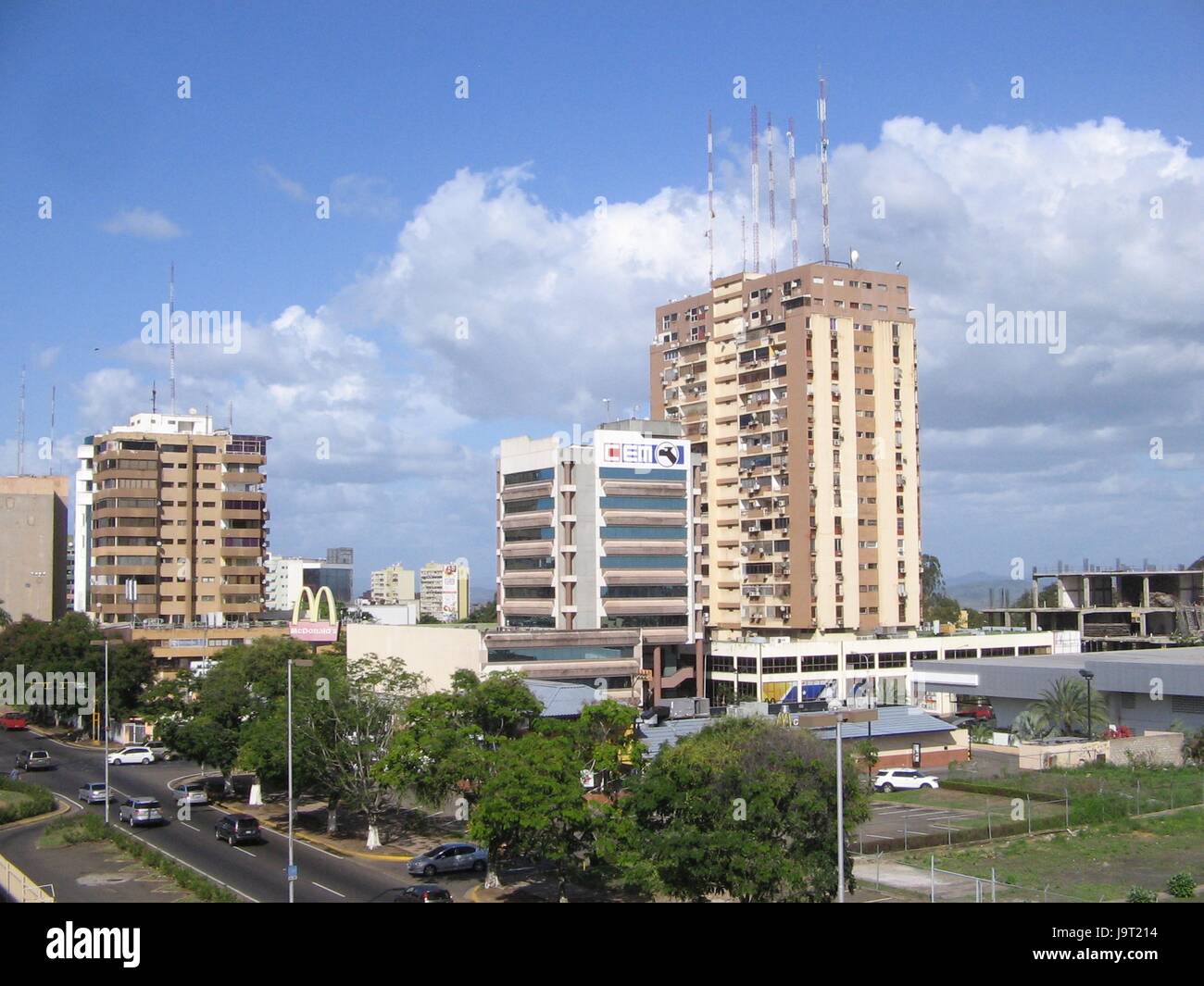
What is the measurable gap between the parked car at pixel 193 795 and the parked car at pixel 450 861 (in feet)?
46.1

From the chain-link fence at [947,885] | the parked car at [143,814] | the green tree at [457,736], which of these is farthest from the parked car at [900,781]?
the parked car at [143,814]

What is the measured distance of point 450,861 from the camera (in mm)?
31531

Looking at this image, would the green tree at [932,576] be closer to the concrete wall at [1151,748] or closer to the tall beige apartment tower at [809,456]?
the tall beige apartment tower at [809,456]

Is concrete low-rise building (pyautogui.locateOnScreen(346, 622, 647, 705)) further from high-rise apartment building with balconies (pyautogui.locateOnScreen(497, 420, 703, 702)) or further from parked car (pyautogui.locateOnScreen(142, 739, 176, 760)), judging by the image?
parked car (pyautogui.locateOnScreen(142, 739, 176, 760))

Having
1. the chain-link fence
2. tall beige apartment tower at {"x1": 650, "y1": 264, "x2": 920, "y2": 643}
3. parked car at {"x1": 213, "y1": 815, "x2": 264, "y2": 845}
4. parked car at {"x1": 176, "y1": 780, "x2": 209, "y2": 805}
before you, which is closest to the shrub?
the chain-link fence

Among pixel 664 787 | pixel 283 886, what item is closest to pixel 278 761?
pixel 283 886

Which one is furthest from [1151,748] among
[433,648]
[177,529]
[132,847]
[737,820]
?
[177,529]

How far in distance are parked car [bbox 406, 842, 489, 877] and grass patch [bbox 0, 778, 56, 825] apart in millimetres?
18345

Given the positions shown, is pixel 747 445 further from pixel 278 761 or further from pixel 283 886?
pixel 283 886

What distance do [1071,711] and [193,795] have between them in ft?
127

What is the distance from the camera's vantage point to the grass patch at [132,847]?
1091 inches

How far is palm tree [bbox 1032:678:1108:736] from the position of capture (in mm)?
50719
